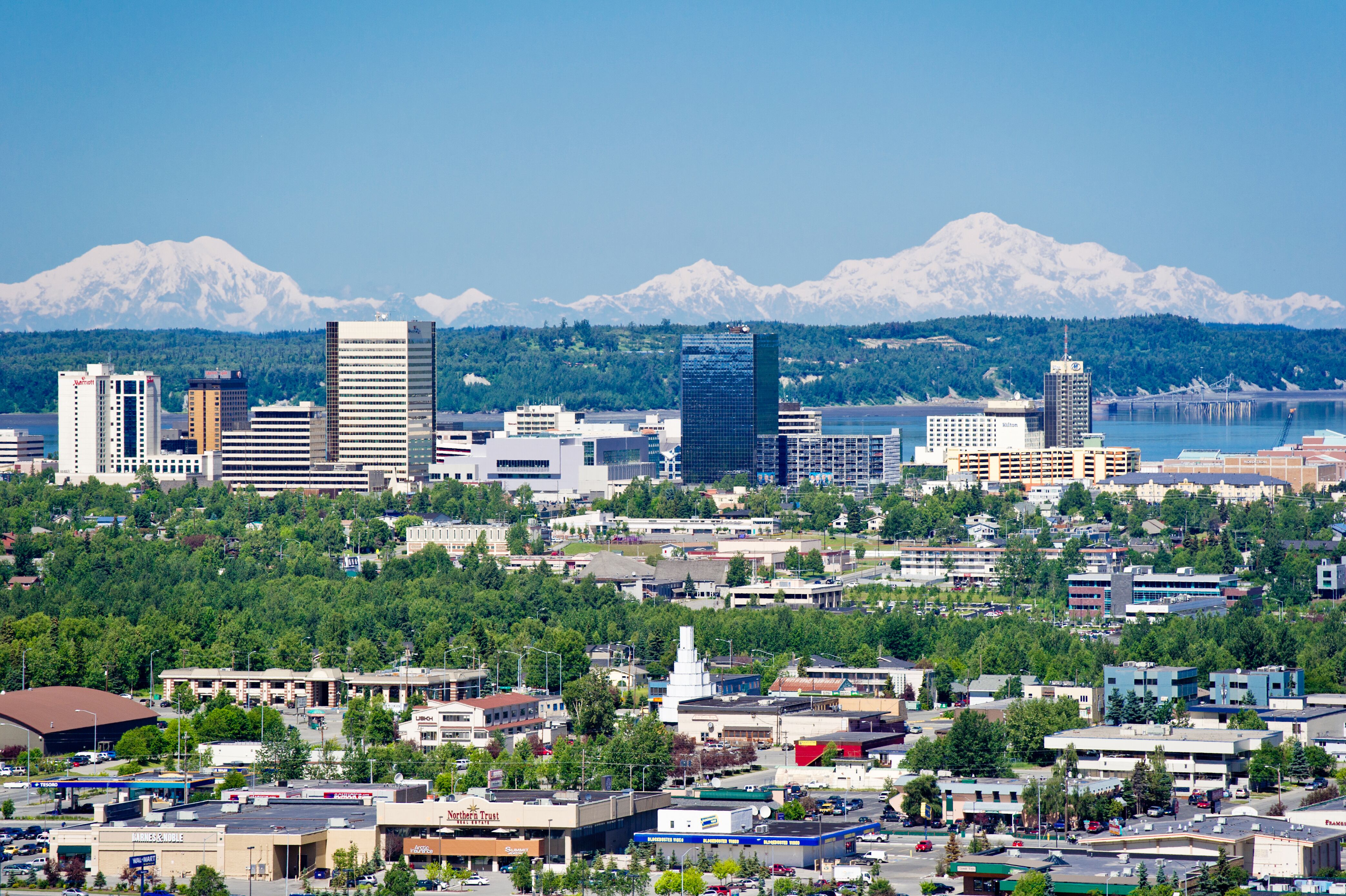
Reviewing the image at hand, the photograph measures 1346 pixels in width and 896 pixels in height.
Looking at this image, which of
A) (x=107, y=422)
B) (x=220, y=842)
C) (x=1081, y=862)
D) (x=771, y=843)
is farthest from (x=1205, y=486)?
(x=220, y=842)

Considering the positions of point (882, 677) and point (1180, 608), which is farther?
point (1180, 608)

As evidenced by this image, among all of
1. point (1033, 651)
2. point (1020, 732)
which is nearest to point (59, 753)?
point (1020, 732)

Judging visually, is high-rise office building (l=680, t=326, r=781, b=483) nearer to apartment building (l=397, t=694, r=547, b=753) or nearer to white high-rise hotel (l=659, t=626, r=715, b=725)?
white high-rise hotel (l=659, t=626, r=715, b=725)

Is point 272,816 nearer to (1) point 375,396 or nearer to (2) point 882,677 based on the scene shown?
(2) point 882,677

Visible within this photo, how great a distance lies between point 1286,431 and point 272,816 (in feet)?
483

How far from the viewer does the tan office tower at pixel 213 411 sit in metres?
126

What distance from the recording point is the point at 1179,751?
43.4 m

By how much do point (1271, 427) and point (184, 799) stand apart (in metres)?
154

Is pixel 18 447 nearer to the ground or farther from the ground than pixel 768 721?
farther from the ground

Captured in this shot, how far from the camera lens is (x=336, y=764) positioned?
4391cm

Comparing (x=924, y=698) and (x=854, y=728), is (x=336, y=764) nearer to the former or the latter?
(x=854, y=728)

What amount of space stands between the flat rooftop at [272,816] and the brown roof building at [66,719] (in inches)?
346

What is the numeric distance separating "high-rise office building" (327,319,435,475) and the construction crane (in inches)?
2182

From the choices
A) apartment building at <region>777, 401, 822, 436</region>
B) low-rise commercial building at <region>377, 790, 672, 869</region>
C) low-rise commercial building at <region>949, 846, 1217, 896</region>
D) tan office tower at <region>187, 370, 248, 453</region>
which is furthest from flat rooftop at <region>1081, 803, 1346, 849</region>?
tan office tower at <region>187, 370, 248, 453</region>
